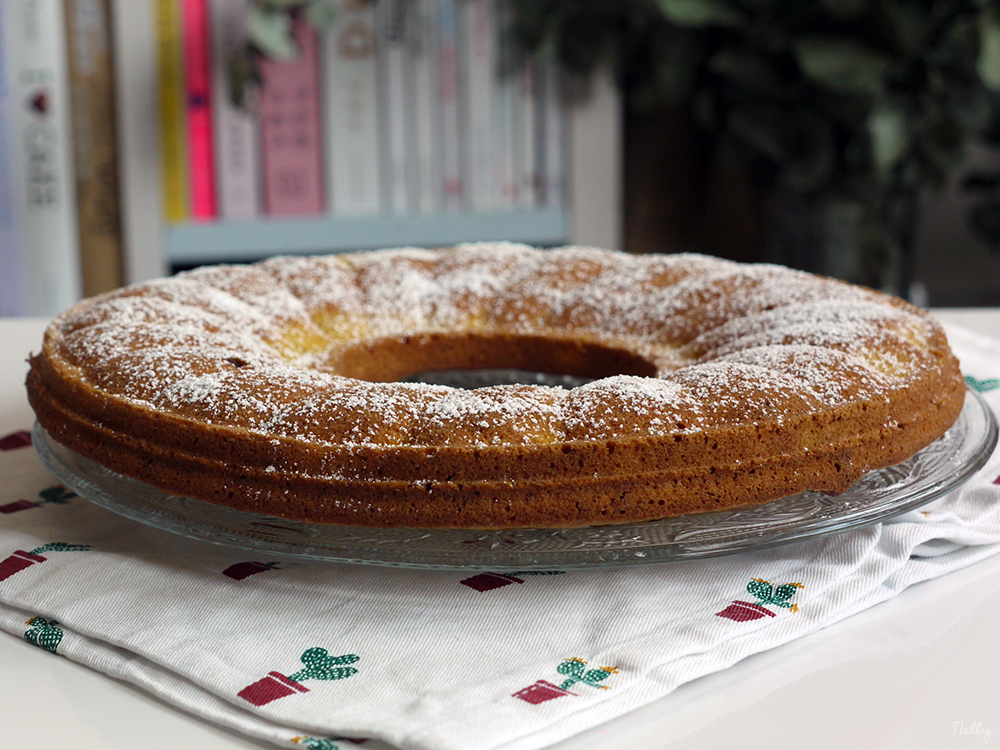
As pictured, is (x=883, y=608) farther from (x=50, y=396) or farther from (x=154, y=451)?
(x=50, y=396)

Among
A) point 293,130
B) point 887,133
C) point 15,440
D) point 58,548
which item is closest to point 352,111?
point 293,130

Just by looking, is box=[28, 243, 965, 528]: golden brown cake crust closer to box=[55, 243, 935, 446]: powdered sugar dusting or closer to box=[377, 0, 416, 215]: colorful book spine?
box=[55, 243, 935, 446]: powdered sugar dusting

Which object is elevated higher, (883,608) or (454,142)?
(454,142)

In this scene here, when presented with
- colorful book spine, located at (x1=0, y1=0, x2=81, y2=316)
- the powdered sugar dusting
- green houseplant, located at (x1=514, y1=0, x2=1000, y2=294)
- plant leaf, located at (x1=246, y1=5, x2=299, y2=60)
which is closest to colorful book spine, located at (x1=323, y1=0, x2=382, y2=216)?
plant leaf, located at (x1=246, y1=5, x2=299, y2=60)

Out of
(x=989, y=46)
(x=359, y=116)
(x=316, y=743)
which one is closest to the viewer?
(x=316, y=743)

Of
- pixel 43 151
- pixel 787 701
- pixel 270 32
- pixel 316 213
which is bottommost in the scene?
pixel 787 701

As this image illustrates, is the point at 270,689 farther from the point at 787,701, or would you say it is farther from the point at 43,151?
the point at 43,151

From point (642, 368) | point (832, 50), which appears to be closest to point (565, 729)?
point (642, 368)
